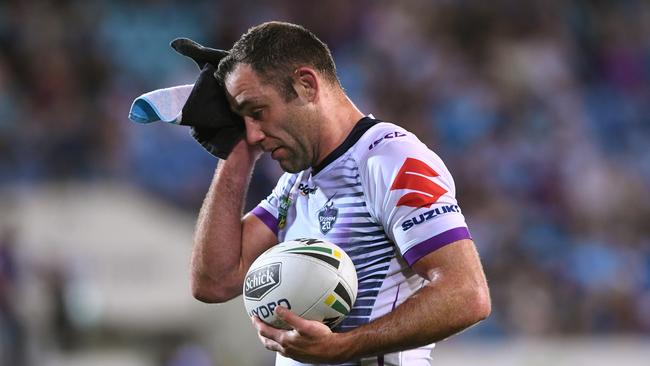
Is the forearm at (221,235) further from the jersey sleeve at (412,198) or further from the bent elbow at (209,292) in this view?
the jersey sleeve at (412,198)

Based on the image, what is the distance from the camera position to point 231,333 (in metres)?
9.73

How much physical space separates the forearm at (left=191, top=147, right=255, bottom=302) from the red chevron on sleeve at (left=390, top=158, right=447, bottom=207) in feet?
2.58

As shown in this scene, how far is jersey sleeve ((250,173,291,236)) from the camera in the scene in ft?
12.7

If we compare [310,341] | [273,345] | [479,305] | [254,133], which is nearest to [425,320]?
[479,305]

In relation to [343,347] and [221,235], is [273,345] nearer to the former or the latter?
[343,347]

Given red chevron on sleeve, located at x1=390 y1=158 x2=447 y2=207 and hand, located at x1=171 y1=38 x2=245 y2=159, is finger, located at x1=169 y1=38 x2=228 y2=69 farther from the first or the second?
red chevron on sleeve, located at x1=390 y1=158 x2=447 y2=207

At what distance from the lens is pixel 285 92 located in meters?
3.54

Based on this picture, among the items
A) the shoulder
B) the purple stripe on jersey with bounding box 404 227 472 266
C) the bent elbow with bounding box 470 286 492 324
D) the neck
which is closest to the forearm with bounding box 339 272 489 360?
the bent elbow with bounding box 470 286 492 324

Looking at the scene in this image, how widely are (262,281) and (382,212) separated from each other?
0.41 meters

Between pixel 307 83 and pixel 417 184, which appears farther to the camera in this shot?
pixel 307 83

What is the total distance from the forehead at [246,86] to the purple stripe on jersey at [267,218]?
0.48m

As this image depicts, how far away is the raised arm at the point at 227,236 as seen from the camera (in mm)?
3871

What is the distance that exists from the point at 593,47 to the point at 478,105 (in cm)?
232

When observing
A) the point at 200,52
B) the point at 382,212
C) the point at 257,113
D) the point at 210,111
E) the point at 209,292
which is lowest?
the point at 209,292
